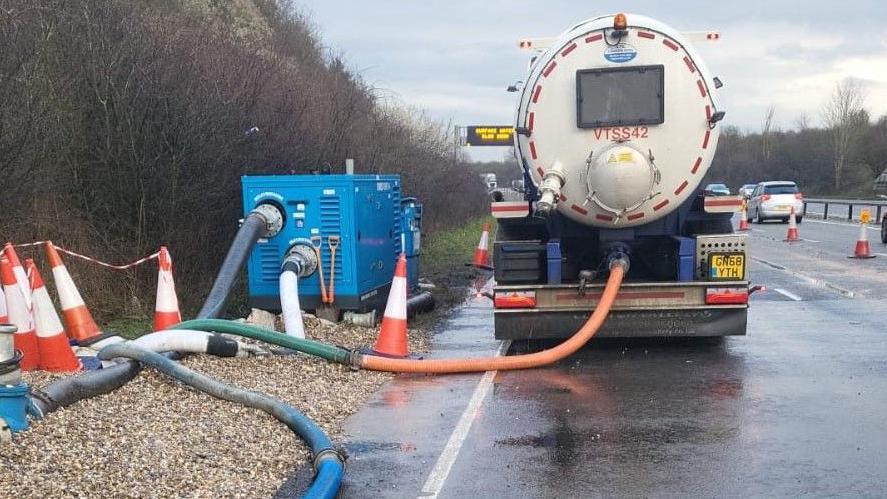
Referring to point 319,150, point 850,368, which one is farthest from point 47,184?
point 850,368

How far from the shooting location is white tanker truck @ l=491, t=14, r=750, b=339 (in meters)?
8.89

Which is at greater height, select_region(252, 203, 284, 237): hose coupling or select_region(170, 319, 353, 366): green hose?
select_region(252, 203, 284, 237): hose coupling

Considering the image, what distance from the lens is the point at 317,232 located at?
10570 millimetres

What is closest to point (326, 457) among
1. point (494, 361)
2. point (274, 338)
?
point (274, 338)

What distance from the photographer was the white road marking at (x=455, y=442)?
17.6ft

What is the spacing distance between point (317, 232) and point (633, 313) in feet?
12.2

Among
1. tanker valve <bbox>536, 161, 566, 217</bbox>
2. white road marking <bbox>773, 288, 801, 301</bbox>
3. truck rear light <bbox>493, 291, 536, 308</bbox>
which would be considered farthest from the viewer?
white road marking <bbox>773, 288, 801, 301</bbox>

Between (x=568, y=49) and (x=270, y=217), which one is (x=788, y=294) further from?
(x=270, y=217)

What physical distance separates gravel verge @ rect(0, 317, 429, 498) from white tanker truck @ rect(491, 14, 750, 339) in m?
2.33

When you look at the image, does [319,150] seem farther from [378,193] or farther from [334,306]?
[334,306]

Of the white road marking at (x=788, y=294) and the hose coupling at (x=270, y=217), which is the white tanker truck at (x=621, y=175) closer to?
the hose coupling at (x=270, y=217)

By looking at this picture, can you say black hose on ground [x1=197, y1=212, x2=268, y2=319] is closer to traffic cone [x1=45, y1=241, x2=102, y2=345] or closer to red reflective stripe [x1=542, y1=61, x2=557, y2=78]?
traffic cone [x1=45, y1=241, x2=102, y2=345]

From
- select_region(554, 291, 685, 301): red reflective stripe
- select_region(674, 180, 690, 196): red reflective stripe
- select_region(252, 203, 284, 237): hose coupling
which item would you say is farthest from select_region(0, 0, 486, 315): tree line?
select_region(674, 180, 690, 196): red reflective stripe

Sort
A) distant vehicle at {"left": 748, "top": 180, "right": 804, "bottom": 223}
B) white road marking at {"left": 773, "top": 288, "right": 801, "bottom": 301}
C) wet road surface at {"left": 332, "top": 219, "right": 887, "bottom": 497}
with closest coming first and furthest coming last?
wet road surface at {"left": 332, "top": 219, "right": 887, "bottom": 497} → white road marking at {"left": 773, "top": 288, "right": 801, "bottom": 301} → distant vehicle at {"left": 748, "top": 180, "right": 804, "bottom": 223}
